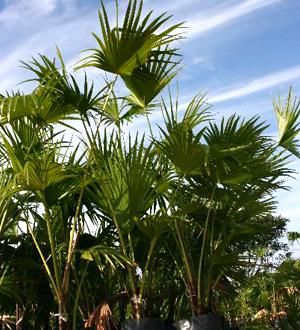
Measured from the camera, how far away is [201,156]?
3.49m

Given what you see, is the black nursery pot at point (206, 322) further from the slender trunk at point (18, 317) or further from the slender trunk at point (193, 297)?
the slender trunk at point (18, 317)

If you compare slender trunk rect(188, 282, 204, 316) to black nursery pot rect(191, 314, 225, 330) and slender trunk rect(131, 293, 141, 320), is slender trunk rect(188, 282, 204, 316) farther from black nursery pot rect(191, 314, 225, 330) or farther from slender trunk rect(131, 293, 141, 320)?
slender trunk rect(131, 293, 141, 320)

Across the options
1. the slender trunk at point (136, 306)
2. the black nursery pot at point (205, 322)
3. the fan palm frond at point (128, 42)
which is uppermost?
the fan palm frond at point (128, 42)

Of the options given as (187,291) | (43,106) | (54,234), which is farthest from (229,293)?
(43,106)

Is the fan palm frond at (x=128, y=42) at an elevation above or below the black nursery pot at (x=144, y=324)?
above

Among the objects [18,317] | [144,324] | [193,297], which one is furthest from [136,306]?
[18,317]

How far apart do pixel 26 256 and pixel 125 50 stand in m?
1.89

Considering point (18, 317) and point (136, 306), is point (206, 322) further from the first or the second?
point (18, 317)

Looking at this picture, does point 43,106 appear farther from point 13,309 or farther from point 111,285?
point 13,309

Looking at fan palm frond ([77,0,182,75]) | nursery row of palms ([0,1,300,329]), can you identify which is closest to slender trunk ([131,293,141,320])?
nursery row of palms ([0,1,300,329])

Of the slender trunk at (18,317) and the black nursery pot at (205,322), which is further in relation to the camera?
the slender trunk at (18,317)

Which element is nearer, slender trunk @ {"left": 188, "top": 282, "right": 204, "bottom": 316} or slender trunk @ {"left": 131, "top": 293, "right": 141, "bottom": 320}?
slender trunk @ {"left": 131, "top": 293, "right": 141, "bottom": 320}

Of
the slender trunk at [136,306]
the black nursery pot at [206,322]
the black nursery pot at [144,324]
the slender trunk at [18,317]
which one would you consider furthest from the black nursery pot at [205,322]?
the slender trunk at [18,317]

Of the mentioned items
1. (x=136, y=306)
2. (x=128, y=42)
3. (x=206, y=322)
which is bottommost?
(x=206, y=322)
